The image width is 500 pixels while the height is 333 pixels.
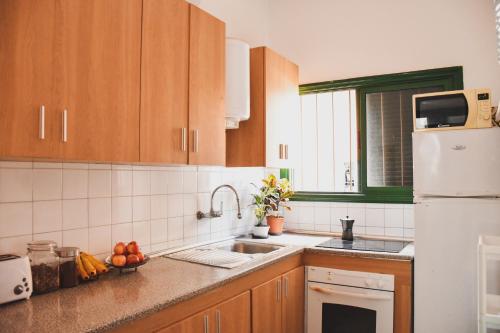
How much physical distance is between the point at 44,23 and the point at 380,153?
2622 millimetres

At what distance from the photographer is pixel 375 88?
3.32m

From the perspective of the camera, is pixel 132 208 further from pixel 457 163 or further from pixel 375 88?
pixel 375 88

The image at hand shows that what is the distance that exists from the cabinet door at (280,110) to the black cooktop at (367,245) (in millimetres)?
693

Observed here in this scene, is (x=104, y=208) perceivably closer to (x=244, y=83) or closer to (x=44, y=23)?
(x=44, y=23)

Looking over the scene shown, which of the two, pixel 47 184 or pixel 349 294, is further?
pixel 349 294

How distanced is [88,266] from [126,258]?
0.19 meters

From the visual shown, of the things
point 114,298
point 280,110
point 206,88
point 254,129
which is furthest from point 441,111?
point 114,298

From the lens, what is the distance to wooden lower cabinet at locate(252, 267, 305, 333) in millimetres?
2260

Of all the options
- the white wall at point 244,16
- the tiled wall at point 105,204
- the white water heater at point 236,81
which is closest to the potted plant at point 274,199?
the tiled wall at point 105,204

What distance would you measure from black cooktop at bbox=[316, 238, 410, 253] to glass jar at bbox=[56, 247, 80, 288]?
1.70 meters

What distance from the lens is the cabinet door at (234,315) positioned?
6.33ft

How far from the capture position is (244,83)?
106 inches

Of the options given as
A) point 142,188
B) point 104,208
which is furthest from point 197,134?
point 104,208

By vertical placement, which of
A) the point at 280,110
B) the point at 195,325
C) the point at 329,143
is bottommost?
the point at 195,325
